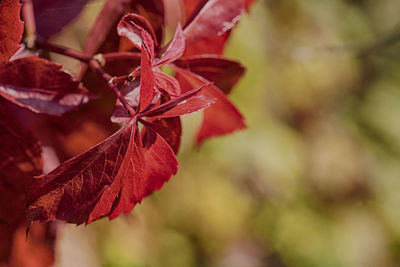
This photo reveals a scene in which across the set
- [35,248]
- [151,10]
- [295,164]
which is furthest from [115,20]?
[295,164]

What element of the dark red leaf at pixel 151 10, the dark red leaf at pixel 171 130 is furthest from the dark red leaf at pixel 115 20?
the dark red leaf at pixel 171 130

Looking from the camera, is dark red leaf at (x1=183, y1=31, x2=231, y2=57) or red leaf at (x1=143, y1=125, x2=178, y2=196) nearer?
red leaf at (x1=143, y1=125, x2=178, y2=196)

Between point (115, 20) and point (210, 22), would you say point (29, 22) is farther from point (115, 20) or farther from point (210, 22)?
point (210, 22)

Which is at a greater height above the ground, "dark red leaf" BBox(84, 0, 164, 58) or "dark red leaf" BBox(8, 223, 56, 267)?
"dark red leaf" BBox(84, 0, 164, 58)

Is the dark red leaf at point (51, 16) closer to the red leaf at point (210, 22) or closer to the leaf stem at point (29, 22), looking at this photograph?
the leaf stem at point (29, 22)

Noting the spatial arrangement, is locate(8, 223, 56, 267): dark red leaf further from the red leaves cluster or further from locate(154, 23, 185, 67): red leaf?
locate(154, 23, 185, 67): red leaf

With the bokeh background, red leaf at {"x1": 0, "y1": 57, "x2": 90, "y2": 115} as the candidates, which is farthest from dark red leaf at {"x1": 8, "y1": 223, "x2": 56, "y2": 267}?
the bokeh background

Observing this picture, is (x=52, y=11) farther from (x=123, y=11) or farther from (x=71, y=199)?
(x=71, y=199)
